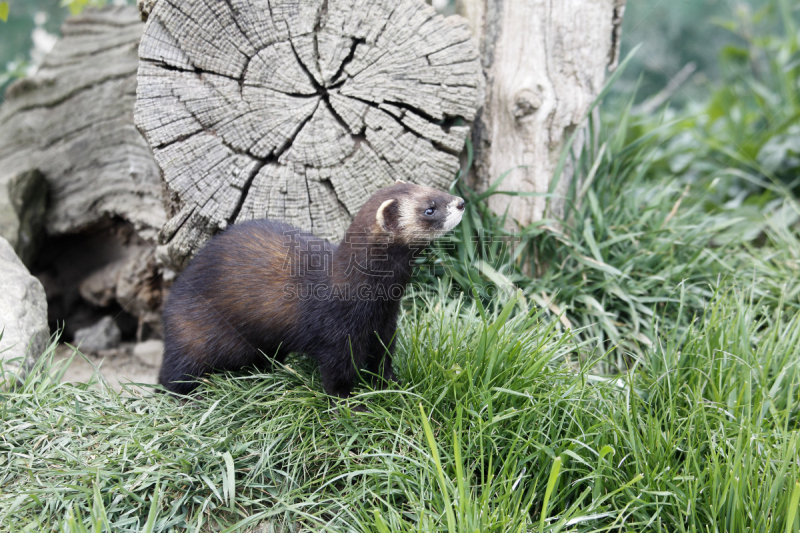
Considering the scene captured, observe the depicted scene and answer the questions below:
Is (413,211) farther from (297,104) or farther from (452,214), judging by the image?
(297,104)

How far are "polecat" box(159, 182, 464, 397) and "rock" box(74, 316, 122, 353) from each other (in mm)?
1618

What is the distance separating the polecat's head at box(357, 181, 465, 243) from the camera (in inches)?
97.0

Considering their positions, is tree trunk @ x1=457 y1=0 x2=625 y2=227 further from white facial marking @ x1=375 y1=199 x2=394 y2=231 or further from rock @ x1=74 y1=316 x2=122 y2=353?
rock @ x1=74 y1=316 x2=122 y2=353

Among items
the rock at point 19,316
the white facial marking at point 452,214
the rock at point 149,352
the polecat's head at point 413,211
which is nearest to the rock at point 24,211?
the rock at point 19,316

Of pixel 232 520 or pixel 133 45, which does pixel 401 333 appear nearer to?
pixel 232 520

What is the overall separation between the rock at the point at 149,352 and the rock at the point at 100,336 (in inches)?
8.9

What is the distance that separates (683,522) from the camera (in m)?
1.89

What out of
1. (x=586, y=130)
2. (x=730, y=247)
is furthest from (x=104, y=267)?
(x=730, y=247)

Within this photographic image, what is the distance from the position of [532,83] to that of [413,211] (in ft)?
4.65

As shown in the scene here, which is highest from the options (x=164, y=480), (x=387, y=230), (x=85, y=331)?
(x=387, y=230)

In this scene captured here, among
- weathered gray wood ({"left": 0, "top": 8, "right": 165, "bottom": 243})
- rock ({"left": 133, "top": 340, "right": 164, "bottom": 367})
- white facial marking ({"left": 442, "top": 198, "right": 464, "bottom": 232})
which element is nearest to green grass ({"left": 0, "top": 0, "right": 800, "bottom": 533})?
white facial marking ({"left": 442, "top": 198, "right": 464, "bottom": 232})

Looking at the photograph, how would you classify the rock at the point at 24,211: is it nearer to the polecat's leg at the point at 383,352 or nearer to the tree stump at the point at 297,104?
the tree stump at the point at 297,104

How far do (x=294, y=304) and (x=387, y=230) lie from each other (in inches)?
20.8

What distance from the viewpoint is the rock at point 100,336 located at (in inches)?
162
